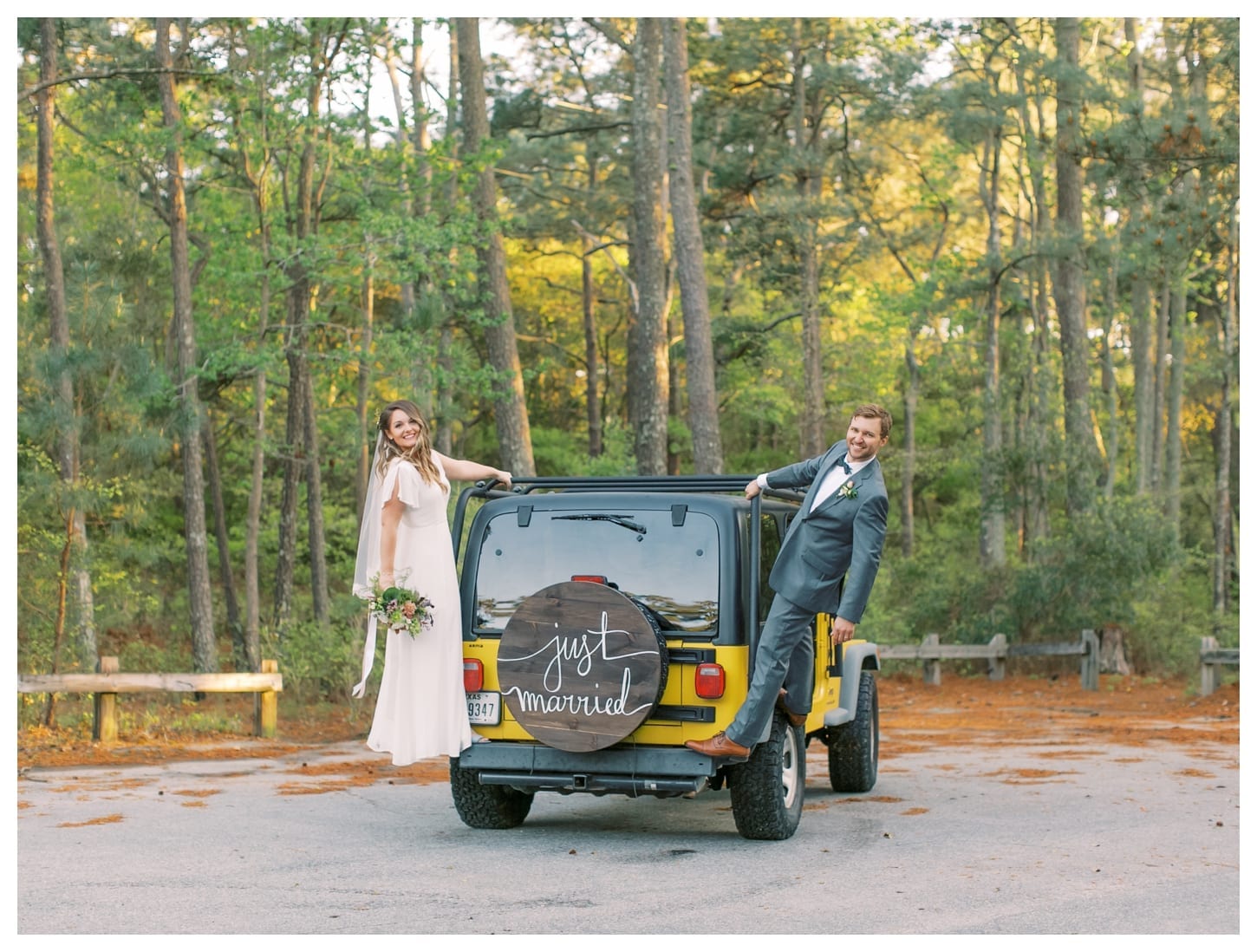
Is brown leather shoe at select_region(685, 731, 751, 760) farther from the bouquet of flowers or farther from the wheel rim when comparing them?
the bouquet of flowers

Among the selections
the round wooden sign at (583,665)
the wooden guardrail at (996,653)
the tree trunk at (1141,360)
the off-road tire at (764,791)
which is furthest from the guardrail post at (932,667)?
the round wooden sign at (583,665)

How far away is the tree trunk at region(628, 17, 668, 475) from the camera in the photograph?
23453 millimetres

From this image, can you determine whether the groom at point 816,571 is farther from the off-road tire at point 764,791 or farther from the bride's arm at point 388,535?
the bride's arm at point 388,535

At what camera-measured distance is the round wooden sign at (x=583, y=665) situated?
8430mm

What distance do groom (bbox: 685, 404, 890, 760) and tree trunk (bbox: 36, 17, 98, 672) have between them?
13786mm

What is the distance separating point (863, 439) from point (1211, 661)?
44.8ft

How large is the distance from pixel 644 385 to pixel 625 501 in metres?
15.3

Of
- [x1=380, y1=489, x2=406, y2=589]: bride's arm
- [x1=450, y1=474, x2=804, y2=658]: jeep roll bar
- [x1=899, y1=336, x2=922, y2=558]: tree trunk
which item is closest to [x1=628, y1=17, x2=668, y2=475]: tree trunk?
[x1=450, y1=474, x2=804, y2=658]: jeep roll bar

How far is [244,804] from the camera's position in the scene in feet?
34.7

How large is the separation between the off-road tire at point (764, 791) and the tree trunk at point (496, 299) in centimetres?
1669

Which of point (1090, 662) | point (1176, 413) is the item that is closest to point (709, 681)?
point (1090, 662)

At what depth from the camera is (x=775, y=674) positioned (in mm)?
8508

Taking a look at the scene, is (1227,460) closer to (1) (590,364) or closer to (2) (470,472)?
(1) (590,364)
